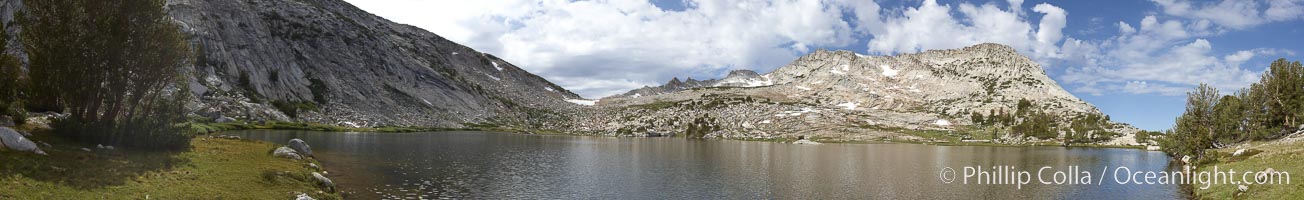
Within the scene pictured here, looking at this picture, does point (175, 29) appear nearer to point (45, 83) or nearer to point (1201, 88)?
point (45, 83)

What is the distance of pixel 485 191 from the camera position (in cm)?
4938

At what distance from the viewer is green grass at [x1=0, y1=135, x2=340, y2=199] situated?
26.8 metres

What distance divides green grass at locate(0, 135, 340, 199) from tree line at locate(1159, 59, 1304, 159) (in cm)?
12398

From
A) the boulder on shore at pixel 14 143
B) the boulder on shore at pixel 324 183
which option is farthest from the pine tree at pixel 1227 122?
the boulder on shore at pixel 14 143

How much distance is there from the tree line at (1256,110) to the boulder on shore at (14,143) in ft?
440

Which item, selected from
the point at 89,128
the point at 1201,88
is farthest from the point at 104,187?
the point at 1201,88

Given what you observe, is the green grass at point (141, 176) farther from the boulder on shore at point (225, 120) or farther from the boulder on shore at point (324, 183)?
the boulder on shore at point (225, 120)

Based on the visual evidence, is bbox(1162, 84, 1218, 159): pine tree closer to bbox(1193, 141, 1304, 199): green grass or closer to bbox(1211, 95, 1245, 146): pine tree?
bbox(1211, 95, 1245, 146): pine tree

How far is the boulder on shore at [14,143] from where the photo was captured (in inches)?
1258

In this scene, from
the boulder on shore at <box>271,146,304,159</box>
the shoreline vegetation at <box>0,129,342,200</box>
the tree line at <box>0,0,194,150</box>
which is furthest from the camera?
the boulder on shore at <box>271,146,304,159</box>

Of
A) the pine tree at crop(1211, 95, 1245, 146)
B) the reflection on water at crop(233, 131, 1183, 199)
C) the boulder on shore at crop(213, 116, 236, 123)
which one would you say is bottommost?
the reflection on water at crop(233, 131, 1183, 199)

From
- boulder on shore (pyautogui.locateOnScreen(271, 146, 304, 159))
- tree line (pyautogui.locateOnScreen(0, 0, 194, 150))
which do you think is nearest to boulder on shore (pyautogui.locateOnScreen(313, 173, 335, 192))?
tree line (pyautogui.locateOnScreen(0, 0, 194, 150))

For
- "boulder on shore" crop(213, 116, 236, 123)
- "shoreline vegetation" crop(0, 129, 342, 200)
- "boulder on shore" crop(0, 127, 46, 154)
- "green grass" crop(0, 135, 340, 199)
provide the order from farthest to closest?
"boulder on shore" crop(213, 116, 236, 123) → "boulder on shore" crop(0, 127, 46, 154) → "shoreline vegetation" crop(0, 129, 342, 200) → "green grass" crop(0, 135, 340, 199)

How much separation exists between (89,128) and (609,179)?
38.2 m
